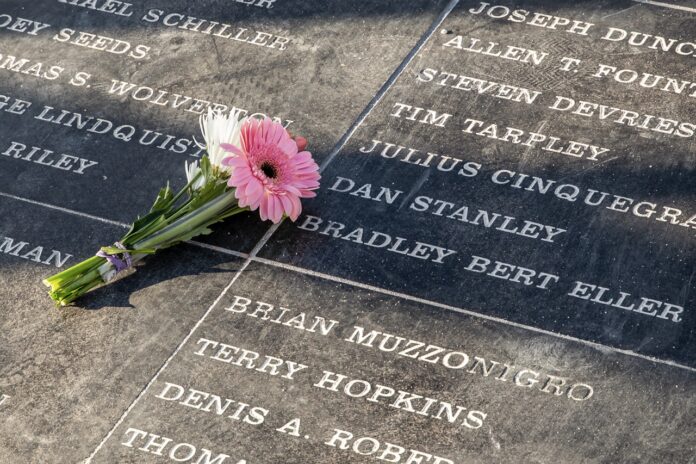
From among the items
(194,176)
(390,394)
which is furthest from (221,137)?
(390,394)

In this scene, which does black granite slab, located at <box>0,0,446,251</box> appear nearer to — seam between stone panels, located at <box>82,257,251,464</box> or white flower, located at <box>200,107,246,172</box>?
seam between stone panels, located at <box>82,257,251,464</box>

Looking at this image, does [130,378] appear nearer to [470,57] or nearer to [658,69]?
[470,57]

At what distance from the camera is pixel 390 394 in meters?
5.30

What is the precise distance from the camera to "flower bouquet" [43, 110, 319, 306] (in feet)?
18.7

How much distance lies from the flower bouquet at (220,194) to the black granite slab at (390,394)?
429 millimetres

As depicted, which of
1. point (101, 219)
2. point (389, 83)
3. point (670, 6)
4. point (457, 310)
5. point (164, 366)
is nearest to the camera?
point (164, 366)

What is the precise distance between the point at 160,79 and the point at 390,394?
255 cm

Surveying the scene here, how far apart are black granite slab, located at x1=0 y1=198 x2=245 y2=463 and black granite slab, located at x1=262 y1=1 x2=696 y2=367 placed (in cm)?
49

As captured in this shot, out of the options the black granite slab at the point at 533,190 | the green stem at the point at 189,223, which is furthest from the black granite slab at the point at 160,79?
the black granite slab at the point at 533,190

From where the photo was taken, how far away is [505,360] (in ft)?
17.8

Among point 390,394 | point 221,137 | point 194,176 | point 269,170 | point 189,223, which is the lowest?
point 390,394

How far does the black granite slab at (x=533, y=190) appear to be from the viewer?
18.6 ft

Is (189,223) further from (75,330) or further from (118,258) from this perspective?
(75,330)

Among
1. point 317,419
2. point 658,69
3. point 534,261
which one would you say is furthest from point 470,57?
point 317,419
